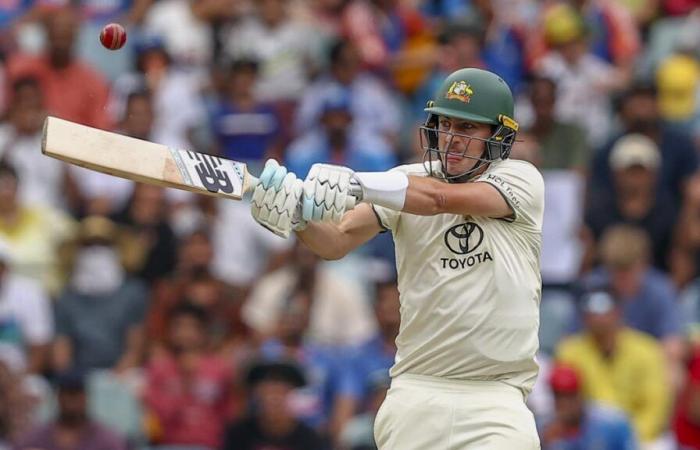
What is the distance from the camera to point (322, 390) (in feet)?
36.2

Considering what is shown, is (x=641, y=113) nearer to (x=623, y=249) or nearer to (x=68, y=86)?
(x=623, y=249)

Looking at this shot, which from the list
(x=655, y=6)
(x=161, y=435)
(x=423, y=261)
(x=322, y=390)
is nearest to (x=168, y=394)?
(x=161, y=435)

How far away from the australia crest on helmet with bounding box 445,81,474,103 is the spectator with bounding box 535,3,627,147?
6.46 meters

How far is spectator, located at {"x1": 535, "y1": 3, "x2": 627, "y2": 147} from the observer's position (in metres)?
13.4

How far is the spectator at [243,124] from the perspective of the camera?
1283 cm

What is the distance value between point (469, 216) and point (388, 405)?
848 millimetres

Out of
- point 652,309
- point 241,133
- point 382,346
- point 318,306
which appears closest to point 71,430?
point 318,306

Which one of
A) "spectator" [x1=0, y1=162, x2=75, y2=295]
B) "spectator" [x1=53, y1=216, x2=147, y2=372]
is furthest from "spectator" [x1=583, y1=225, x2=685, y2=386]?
"spectator" [x1=0, y1=162, x2=75, y2=295]

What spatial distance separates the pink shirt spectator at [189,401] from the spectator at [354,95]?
266 centimetres

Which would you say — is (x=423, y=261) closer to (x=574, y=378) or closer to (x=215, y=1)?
(x=574, y=378)

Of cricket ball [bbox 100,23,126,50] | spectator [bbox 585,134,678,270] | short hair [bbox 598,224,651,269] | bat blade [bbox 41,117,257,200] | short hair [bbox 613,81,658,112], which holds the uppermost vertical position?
cricket ball [bbox 100,23,126,50]

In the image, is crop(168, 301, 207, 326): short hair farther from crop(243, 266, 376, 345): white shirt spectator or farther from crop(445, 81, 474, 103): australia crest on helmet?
crop(445, 81, 474, 103): australia crest on helmet

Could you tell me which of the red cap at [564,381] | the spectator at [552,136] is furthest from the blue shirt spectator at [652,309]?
the red cap at [564,381]

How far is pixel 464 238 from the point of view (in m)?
6.86
